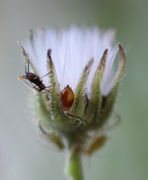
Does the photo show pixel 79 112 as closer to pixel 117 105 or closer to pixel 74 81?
pixel 74 81

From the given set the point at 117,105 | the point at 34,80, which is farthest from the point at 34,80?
the point at 117,105

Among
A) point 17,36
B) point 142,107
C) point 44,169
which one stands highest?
point 17,36

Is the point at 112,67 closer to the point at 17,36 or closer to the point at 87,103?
the point at 87,103

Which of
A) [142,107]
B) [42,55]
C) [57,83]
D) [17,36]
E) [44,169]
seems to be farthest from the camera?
[17,36]

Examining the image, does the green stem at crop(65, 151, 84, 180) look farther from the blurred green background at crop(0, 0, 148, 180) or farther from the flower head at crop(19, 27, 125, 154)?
the blurred green background at crop(0, 0, 148, 180)

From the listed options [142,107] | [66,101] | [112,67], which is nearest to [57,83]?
[66,101]

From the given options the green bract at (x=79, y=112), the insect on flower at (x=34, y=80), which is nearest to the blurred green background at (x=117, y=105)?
the green bract at (x=79, y=112)
